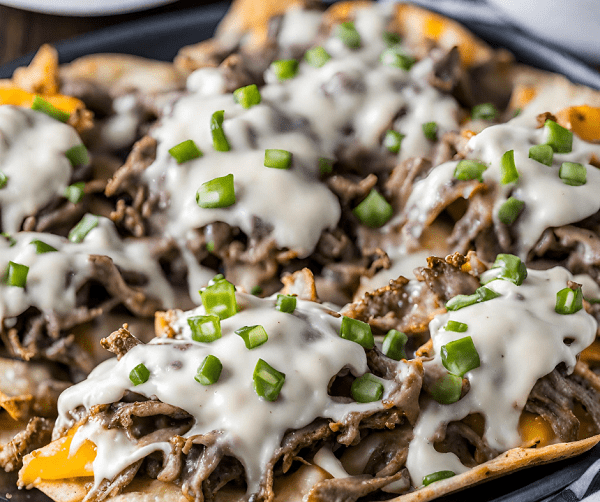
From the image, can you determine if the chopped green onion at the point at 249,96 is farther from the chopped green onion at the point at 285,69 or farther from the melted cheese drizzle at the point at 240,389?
the melted cheese drizzle at the point at 240,389

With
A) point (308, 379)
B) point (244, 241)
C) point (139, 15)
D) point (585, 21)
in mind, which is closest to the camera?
point (308, 379)

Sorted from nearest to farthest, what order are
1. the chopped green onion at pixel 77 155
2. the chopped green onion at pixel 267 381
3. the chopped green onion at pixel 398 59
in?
the chopped green onion at pixel 267 381 < the chopped green onion at pixel 77 155 < the chopped green onion at pixel 398 59

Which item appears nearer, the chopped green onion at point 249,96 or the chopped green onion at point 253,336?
the chopped green onion at point 253,336

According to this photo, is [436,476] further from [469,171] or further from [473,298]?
[469,171]

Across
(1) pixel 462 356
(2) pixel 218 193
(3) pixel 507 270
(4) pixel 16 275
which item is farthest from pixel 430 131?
(4) pixel 16 275

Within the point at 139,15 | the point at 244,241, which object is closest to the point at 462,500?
the point at 244,241

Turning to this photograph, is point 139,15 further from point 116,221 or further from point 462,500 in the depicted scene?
point 462,500

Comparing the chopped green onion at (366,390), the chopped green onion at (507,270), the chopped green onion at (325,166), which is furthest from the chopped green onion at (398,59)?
the chopped green onion at (366,390)
